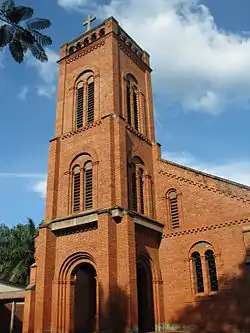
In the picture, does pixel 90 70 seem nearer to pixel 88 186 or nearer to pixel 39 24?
pixel 88 186

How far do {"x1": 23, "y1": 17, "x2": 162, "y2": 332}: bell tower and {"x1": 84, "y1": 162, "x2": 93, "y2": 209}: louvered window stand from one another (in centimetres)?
6

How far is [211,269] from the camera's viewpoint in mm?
19703

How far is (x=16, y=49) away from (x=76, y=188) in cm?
1466

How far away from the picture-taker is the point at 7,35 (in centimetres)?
704

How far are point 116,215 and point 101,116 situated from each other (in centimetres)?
660

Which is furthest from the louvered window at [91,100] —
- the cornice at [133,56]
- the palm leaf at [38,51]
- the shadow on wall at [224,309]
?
the palm leaf at [38,51]

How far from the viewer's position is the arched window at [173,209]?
2161cm

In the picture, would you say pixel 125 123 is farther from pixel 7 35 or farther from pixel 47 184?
pixel 7 35

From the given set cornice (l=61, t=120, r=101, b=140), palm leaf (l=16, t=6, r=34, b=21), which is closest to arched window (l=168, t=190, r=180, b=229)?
cornice (l=61, t=120, r=101, b=140)

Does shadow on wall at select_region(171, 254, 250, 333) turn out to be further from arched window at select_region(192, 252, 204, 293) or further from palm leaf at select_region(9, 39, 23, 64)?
palm leaf at select_region(9, 39, 23, 64)

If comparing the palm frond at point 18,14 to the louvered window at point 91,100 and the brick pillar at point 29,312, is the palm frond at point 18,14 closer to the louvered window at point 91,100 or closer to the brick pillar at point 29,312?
the brick pillar at point 29,312

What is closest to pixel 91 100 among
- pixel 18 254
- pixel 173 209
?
pixel 173 209

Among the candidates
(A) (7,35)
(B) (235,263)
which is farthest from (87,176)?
(A) (7,35)

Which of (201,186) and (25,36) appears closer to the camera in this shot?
(25,36)
